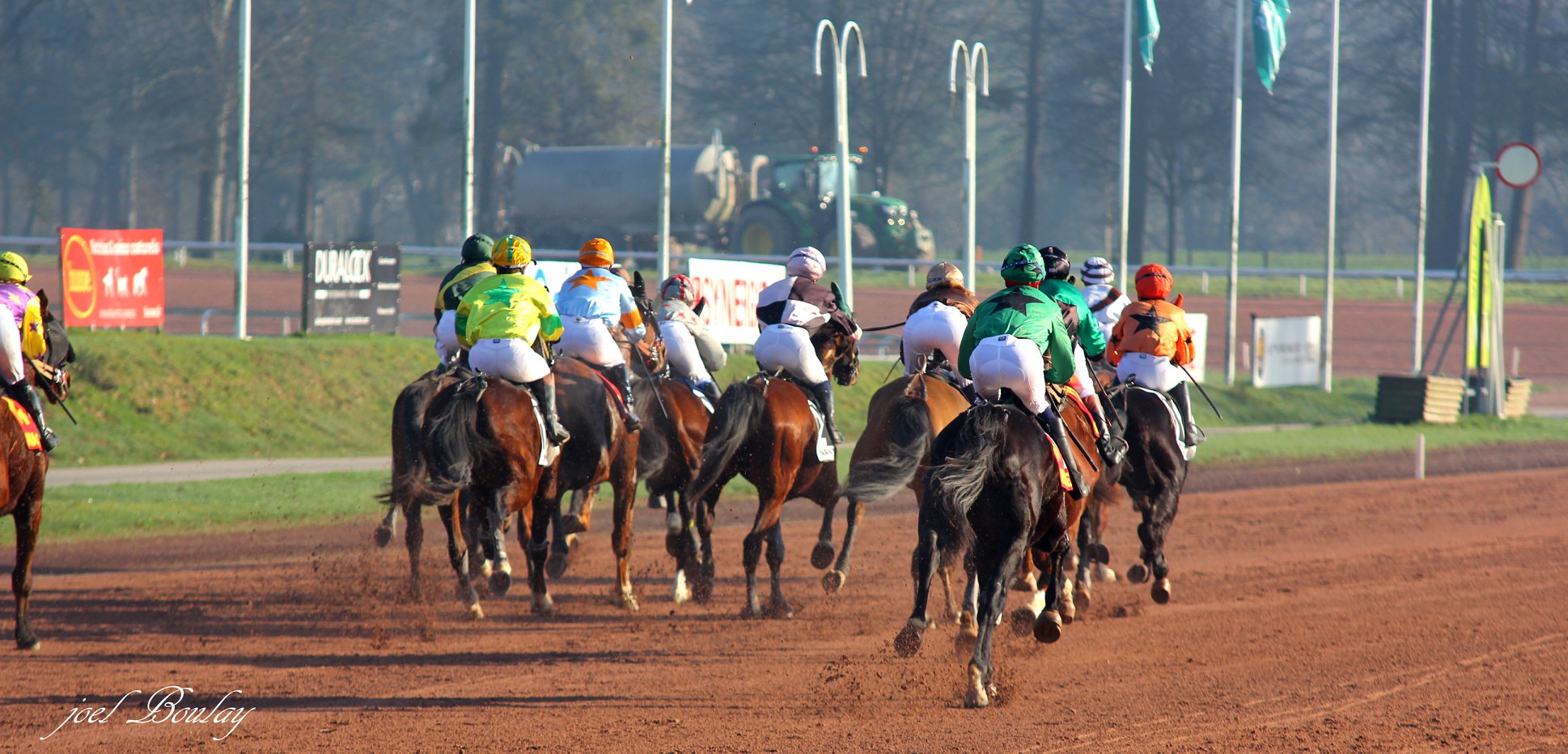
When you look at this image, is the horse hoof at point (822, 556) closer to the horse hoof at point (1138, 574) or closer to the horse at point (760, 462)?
the horse at point (760, 462)

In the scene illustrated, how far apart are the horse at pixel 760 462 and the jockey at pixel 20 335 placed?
4.03m

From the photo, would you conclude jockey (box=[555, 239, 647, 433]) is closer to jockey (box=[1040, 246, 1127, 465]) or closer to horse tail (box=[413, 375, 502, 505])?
horse tail (box=[413, 375, 502, 505])

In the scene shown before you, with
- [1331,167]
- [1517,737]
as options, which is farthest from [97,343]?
[1331,167]

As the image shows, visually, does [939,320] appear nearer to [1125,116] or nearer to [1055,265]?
[1055,265]

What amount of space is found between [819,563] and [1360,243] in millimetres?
73854

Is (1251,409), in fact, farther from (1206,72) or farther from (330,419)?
(1206,72)

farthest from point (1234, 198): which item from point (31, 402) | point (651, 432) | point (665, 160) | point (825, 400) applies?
point (31, 402)

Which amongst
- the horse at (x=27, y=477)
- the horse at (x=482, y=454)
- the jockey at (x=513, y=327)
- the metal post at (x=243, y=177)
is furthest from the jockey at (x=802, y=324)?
the metal post at (x=243, y=177)

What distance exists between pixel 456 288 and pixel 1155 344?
499 cm

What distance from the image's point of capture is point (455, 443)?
911cm

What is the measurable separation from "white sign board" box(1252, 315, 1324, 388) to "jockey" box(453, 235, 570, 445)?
2091 cm

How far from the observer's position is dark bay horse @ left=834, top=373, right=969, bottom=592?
343 inches

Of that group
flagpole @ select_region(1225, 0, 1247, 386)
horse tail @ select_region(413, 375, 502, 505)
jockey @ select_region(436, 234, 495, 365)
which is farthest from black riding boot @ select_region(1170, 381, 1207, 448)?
flagpole @ select_region(1225, 0, 1247, 386)

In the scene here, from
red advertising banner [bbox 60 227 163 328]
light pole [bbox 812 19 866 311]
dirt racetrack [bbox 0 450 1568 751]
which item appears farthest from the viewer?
light pole [bbox 812 19 866 311]
